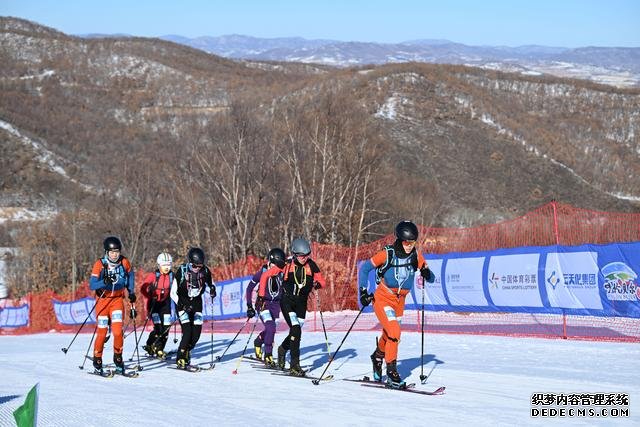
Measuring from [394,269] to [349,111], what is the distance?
1632 inches

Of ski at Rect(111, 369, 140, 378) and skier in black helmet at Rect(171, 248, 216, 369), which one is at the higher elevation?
skier in black helmet at Rect(171, 248, 216, 369)

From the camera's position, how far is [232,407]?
34.4ft

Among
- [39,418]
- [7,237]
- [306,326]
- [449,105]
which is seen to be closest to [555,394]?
[39,418]

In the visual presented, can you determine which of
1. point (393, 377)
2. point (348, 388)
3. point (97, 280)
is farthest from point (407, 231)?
point (97, 280)

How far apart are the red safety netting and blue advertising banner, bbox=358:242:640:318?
0.53 m

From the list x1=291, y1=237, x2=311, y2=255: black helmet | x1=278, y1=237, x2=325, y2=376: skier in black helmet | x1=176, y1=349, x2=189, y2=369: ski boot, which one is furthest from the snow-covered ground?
x1=291, y1=237, x2=311, y2=255: black helmet

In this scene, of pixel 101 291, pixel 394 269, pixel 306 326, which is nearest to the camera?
pixel 394 269

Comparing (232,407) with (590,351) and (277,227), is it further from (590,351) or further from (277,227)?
(277,227)

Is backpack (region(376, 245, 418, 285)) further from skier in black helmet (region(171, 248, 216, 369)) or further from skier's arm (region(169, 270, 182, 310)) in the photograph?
skier's arm (region(169, 270, 182, 310))

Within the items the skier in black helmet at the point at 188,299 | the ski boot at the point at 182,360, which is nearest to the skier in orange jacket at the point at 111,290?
the skier in black helmet at the point at 188,299

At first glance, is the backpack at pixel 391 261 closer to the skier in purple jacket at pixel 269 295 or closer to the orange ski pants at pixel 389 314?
the orange ski pants at pixel 389 314

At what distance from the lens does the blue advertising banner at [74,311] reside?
29.9 meters

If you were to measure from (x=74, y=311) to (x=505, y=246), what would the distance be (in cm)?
1649

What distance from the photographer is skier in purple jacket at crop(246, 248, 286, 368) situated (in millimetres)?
14289
